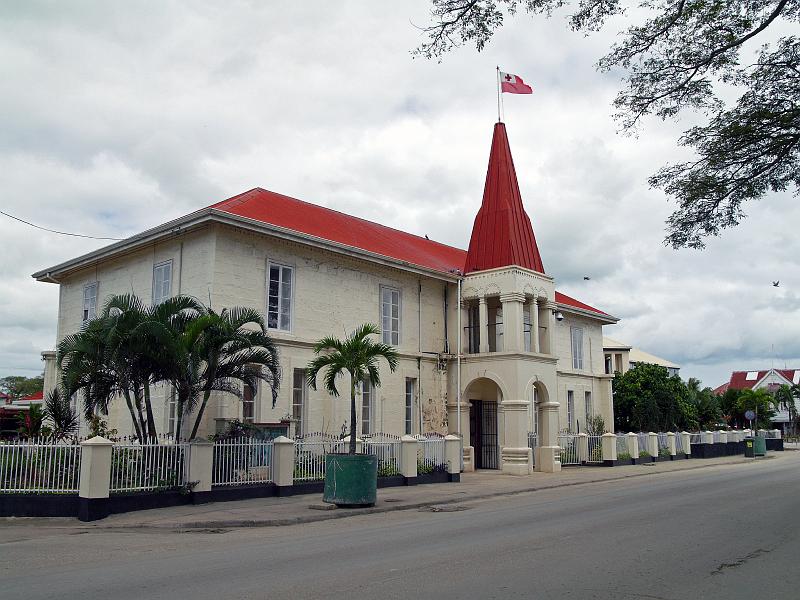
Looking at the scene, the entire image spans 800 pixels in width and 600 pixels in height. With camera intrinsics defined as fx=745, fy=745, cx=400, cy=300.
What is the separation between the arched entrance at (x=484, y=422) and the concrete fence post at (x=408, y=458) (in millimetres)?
6615

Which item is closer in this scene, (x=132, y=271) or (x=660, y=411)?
(x=132, y=271)

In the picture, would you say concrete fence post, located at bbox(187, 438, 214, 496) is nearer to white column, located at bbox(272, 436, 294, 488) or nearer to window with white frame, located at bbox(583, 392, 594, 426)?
white column, located at bbox(272, 436, 294, 488)

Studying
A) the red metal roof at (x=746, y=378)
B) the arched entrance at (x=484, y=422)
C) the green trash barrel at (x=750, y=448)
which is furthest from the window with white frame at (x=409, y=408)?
the red metal roof at (x=746, y=378)

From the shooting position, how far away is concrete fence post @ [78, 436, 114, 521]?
13.1 meters

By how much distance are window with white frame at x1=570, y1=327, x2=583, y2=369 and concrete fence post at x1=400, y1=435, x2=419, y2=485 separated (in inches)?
579

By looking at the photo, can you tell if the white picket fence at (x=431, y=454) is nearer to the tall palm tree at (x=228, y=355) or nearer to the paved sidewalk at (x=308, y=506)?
the paved sidewalk at (x=308, y=506)

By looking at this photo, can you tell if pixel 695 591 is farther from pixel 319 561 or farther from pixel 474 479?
pixel 474 479

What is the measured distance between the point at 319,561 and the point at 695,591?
161 inches

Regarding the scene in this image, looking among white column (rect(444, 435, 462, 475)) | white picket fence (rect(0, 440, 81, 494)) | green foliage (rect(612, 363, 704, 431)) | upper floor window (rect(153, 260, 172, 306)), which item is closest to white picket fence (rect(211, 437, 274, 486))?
white picket fence (rect(0, 440, 81, 494))

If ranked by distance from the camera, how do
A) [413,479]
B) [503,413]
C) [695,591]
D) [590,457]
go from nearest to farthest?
[695,591] → [413,479] → [503,413] → [590,457]

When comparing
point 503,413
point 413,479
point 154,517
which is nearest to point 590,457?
point 503,413

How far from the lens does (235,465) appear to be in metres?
15.9

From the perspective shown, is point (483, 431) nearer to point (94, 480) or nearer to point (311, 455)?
point (311, 455)

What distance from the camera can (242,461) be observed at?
633 inches
